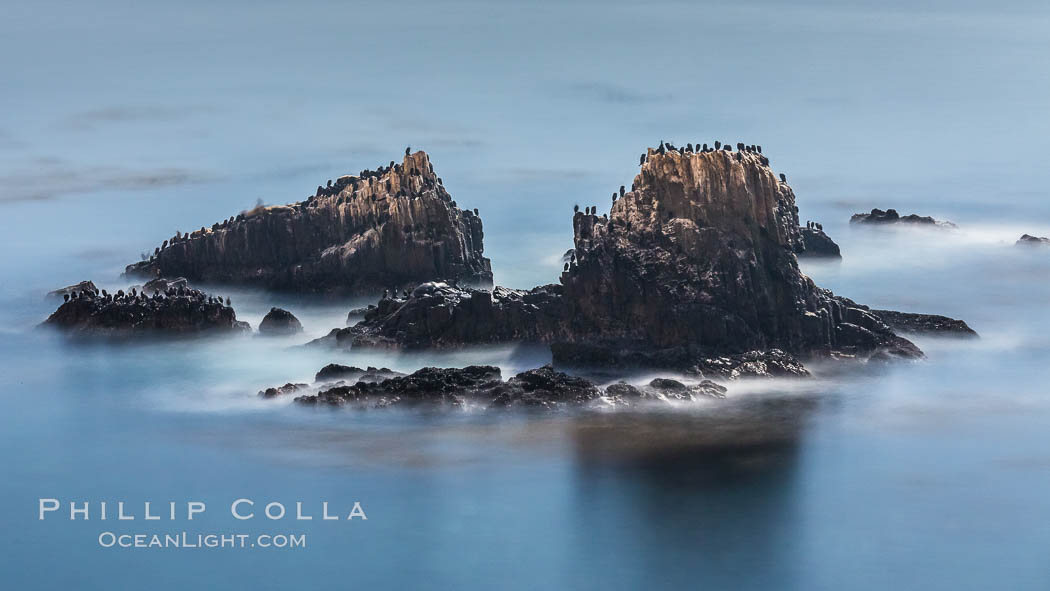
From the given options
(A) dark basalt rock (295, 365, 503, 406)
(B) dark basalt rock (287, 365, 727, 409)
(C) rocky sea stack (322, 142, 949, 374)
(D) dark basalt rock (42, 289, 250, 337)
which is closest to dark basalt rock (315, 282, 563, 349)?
(C) rocky sea stack (322, 142, 949, 374)

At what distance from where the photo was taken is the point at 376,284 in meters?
135

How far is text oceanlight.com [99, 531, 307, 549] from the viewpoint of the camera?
91.9m

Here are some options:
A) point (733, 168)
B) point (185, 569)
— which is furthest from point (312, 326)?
point (185, 569)

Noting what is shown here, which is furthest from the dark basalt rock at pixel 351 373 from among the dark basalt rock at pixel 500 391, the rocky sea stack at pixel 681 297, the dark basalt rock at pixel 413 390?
the rocky sea stack at pixel 681 297

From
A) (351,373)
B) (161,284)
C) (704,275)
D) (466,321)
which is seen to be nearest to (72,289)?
(161,284)

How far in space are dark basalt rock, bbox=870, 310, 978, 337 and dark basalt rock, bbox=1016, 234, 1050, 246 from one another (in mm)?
25408

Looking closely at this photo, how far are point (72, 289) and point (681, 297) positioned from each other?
4208 cm

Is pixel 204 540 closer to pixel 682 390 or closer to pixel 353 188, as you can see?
pixel 682 390

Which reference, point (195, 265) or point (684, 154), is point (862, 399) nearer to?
point (684, 154)

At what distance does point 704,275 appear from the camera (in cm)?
11556

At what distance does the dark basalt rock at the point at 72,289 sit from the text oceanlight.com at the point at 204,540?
3998cm

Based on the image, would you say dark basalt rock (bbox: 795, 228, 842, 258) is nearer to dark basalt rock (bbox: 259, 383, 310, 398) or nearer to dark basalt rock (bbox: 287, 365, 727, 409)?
dark basalt rock (bbox: 287, 365, 727, 409)

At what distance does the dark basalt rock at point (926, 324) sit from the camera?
122m

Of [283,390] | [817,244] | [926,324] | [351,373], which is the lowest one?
[283,390]
